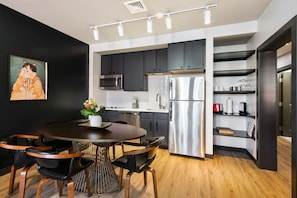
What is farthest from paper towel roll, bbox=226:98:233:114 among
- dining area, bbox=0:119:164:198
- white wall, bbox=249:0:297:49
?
dining area, bbox=0:119:164:198

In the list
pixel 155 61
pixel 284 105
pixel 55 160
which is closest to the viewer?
pixel 55 160

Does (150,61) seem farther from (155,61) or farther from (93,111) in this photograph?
(93,111)

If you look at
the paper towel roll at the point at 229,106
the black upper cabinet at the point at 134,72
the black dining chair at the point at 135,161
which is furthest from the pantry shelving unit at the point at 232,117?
the black dining chair at the point at 135,161

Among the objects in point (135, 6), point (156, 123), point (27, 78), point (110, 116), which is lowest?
point (156, 123)

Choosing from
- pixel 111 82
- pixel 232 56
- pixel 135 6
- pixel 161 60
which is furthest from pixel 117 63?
pixel 232 56

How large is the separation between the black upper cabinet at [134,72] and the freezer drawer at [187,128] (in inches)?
47.9

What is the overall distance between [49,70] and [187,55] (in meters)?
2.93

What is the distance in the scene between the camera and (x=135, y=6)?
2.49 metres

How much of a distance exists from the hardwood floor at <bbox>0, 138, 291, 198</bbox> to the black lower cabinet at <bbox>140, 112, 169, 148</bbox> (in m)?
0.66

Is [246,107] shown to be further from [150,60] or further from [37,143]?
[37,143]

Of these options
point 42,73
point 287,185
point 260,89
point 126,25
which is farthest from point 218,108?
point 42,73

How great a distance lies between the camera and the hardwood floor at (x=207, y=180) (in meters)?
2.06

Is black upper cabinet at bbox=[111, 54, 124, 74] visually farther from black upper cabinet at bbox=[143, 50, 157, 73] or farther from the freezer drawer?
the freezer drawer

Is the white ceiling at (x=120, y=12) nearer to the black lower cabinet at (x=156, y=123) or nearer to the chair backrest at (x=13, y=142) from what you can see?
the black lower cabinet at (x=156, y=123)
